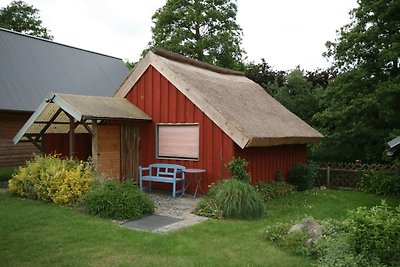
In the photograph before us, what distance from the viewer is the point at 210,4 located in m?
27.5

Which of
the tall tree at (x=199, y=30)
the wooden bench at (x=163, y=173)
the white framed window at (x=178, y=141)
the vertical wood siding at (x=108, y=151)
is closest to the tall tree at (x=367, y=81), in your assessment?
the white framed window at (x=178, y=141)

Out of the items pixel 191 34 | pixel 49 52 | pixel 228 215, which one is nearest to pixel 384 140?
pixel 228 215

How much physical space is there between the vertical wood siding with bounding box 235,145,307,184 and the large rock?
4747mm

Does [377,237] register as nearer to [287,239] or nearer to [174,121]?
[287,239]

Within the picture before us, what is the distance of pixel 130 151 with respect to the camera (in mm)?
12945

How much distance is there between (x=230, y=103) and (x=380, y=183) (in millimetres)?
6437

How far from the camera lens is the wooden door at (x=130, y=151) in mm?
12641

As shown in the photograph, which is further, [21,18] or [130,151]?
[21,18]

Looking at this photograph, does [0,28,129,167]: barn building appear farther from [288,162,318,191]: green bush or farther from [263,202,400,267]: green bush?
[263,202,400,267]: green bush

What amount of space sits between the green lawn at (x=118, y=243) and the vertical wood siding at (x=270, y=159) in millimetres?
2869

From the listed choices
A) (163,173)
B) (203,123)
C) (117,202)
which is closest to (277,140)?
(203,123)

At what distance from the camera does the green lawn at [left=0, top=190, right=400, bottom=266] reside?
19.4 feet

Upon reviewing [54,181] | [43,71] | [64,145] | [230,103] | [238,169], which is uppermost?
[43,71]

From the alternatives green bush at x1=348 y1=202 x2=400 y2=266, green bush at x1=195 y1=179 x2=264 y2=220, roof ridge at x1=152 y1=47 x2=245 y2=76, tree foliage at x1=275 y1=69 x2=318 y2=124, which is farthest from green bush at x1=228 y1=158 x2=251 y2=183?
tree foliage at x1=275 y1=69 x2=318 y2=124
